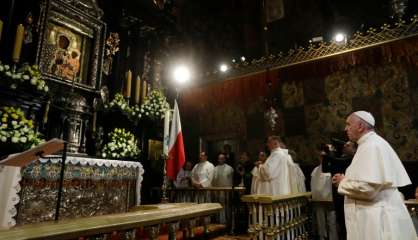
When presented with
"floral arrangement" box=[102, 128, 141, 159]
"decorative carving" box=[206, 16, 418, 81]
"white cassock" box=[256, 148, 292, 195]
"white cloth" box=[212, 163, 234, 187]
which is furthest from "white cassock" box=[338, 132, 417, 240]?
"decorative carving" box=[206, 16, 418, 81]

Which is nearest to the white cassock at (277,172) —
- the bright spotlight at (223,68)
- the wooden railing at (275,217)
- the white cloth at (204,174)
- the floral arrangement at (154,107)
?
the wooden railing at (275,217)

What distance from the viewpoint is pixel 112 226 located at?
1695 millimetres

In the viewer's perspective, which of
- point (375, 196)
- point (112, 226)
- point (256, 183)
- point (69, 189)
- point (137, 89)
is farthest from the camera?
point (137, 89)

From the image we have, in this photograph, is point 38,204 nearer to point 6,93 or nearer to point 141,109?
→ point 6,93

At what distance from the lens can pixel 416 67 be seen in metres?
7.62

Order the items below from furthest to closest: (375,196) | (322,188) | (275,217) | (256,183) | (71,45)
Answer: (71,45), (256,183), (322,188), (275,217), (375,196)

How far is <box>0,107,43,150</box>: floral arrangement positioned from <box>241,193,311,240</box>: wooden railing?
3.66m

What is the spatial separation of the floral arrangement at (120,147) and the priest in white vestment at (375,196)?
16.8 ft

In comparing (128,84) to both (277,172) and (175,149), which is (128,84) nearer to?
(175,149)

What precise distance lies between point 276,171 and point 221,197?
1454 millimetres

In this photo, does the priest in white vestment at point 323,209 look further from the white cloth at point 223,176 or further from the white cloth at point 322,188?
the white cloth at point 223,176

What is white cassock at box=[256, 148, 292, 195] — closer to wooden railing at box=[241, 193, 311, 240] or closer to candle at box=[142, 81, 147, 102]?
wooden railing at box=[241, 193, 311, 240]

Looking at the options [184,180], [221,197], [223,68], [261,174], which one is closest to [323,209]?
[261,174]

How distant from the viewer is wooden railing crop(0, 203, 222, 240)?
4.50ft
